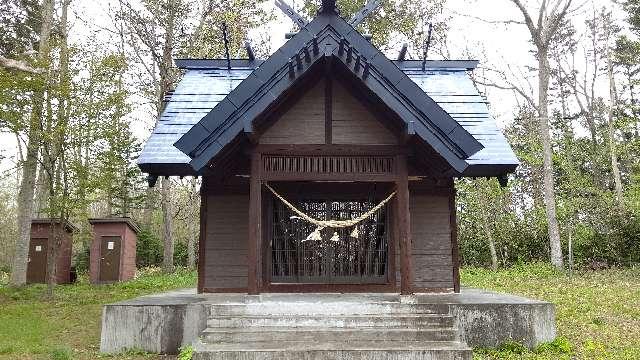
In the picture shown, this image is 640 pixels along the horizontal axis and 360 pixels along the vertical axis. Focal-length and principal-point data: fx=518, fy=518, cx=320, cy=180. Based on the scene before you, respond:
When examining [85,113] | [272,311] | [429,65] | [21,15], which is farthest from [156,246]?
[272,311]

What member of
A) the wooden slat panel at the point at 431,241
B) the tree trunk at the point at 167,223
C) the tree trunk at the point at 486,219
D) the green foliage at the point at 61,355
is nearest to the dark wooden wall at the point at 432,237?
the wooden slat panel at the point at 431,241

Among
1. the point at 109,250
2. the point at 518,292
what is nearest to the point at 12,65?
the point at 109,250

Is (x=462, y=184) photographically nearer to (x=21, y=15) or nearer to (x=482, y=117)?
(x=482, y=117)

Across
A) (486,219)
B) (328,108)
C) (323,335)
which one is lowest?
(323,335)

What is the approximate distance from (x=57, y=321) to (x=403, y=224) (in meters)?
7.95

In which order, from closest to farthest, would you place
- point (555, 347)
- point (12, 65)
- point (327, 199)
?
1. point (555, 347)
2. point (327, 199)
3. point (12, 65)

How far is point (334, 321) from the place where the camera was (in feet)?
23.8

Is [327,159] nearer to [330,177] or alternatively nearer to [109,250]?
[330,177]

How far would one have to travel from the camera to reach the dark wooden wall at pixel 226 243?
10.4 m

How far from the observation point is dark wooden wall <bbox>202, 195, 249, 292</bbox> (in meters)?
10.4

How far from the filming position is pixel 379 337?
700 centimetres

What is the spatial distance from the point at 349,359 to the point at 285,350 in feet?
2.66

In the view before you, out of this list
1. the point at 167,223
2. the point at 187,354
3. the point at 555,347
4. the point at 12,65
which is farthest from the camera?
the point at 167,223

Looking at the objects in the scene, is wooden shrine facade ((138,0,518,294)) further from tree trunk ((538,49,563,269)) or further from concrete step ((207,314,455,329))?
tree trunk ((538,49,563,269))
